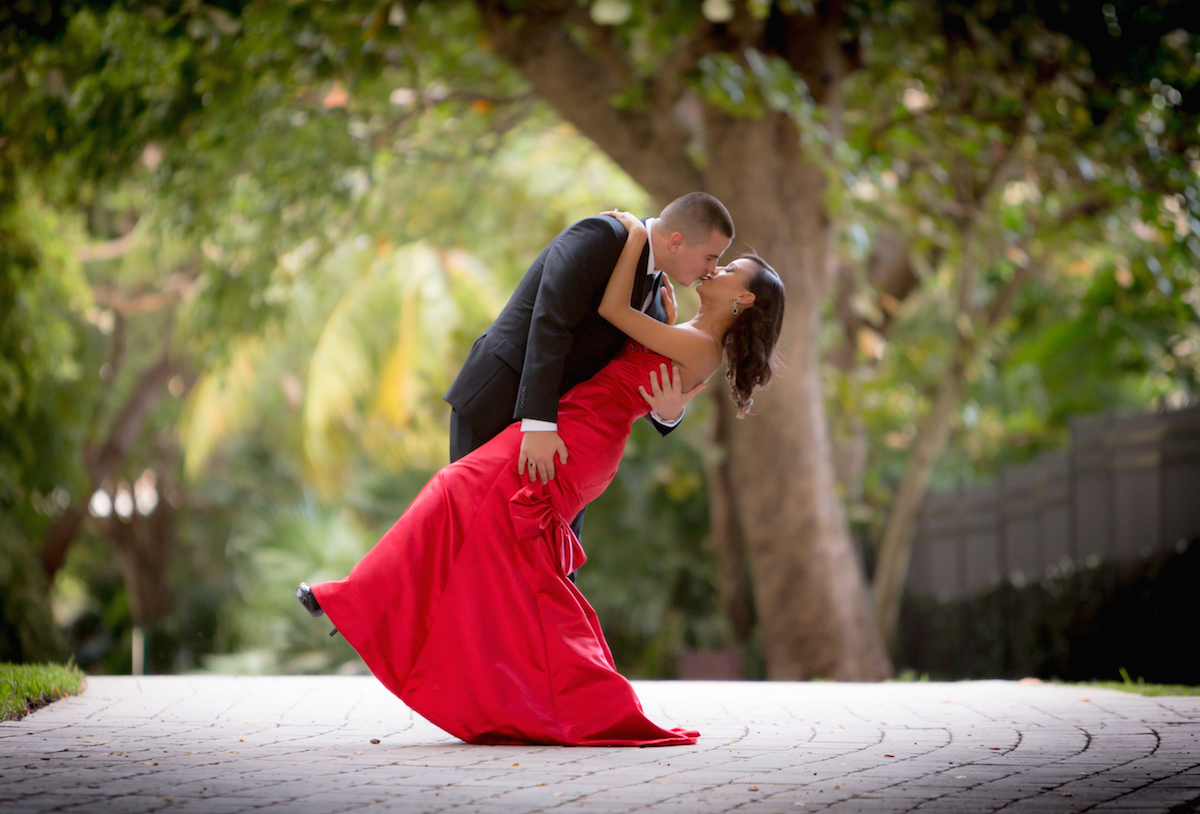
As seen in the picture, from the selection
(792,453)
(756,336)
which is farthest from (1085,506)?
(756,336)

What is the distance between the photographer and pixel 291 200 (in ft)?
33.3

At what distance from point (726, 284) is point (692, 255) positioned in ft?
0.99

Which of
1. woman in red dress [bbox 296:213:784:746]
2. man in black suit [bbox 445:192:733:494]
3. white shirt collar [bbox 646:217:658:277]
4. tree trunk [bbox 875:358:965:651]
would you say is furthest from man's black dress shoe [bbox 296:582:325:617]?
A: tree trunk [bbox 875:358:965:651]

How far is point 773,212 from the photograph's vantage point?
8.61 m

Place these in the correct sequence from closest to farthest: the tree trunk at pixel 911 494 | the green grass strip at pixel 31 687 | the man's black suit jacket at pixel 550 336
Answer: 1. the man's black suit jacket at pixel 550 336
2. the green grass strip at pixel 31 687
3. the tree trunk at pixel 911 494

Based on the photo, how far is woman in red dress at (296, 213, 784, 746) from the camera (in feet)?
12.9

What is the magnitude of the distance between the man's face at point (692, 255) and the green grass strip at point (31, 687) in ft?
10.0

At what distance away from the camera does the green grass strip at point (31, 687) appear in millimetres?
4578

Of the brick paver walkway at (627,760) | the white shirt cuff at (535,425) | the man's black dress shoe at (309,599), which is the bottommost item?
the brick paver walkway at (627,760)

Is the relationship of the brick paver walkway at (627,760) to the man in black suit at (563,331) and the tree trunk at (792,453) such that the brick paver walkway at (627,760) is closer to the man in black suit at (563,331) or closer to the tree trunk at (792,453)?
the man in black suit at (563,331)

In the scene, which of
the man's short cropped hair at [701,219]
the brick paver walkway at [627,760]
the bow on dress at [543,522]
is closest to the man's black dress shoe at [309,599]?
the brick paver walkway at [627,760]

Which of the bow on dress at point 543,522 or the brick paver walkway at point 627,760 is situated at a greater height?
the bow on dress at point 543,522

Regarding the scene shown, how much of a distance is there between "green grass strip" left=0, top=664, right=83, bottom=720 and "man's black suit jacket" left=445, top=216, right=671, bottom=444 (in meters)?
2.12

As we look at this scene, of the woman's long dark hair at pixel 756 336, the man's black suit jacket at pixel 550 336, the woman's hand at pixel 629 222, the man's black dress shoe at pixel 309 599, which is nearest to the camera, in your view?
the man's black dress shoe at pixel 309 599
